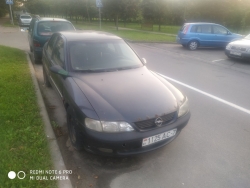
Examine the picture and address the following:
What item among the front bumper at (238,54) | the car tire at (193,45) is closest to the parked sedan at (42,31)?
the front bumper at (238,54)

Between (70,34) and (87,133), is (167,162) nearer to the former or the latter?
(87,133)

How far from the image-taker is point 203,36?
1420cm

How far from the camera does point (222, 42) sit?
14406 mm

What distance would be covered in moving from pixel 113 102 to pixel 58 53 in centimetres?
215

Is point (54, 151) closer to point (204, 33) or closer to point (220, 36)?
point (204, 33)

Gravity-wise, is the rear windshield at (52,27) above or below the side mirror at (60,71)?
above

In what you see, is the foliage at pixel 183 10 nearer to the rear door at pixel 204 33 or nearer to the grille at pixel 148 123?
the rear door at pixel 204 33

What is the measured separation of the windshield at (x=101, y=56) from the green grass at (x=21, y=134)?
1.27 meters

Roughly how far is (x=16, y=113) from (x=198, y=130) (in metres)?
3.39

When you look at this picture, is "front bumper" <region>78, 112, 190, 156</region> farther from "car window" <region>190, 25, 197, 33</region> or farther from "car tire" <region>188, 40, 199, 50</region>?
"car window" <region>190, 25, 197, 33</region>

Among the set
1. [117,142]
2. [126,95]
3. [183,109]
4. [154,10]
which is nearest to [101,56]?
[126,95]

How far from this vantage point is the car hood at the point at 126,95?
2.94m

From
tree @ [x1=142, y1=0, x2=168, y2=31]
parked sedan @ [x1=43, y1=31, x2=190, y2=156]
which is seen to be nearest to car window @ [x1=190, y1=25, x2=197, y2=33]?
parked sedan @ [x1=43, y1=31, x2=190, y2=156]

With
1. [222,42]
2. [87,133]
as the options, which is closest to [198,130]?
[87,133]
